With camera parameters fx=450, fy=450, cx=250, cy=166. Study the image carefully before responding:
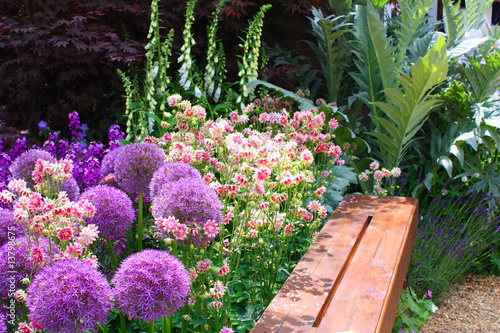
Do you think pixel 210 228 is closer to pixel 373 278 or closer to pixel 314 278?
pixel 314 278

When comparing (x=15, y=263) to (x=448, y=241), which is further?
(x=448, y=241)

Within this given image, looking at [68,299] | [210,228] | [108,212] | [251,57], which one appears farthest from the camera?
[251,57]

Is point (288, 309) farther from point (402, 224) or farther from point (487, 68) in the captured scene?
point (487, 68)

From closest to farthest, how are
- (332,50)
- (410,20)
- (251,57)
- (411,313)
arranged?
1. (411,313)
2. (251,57)
3. (410,20)
4. (332,50)

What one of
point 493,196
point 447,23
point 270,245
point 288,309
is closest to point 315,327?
point 288,309

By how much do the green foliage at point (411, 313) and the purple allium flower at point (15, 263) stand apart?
2.16 metres

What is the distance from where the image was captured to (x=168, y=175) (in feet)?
6.10

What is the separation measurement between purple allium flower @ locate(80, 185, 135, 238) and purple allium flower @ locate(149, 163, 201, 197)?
0.45ft

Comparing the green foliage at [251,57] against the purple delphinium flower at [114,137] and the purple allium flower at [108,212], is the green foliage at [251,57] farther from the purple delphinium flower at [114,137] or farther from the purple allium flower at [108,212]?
the purple allium flower at [108,212]

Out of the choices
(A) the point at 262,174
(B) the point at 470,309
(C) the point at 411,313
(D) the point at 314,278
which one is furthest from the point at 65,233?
(B) the point at 470,309

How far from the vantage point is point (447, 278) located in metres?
3.53

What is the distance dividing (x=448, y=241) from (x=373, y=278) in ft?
6.06

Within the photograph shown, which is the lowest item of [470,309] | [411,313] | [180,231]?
[470,309]

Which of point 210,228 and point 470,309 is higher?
point 210,228
